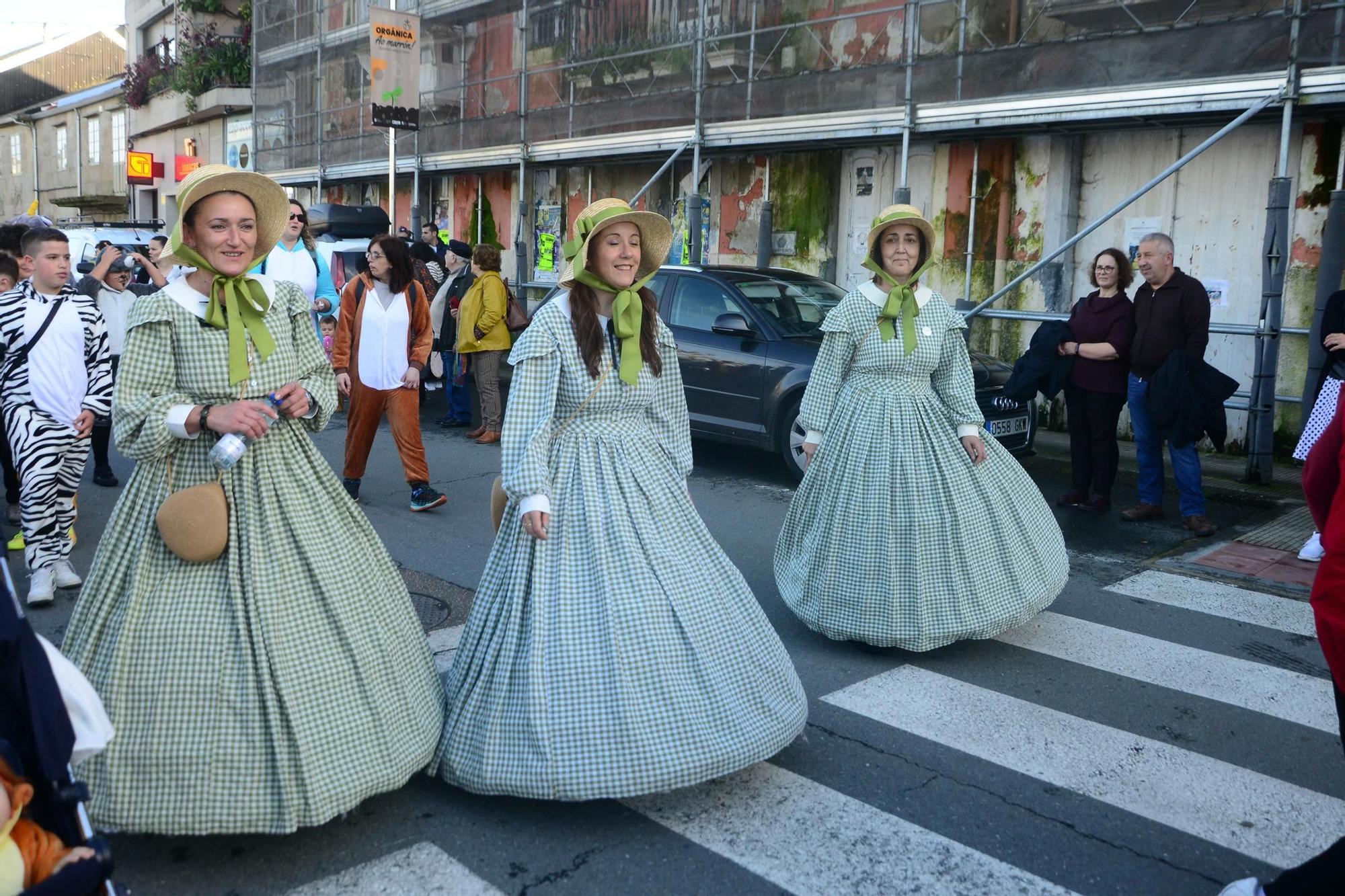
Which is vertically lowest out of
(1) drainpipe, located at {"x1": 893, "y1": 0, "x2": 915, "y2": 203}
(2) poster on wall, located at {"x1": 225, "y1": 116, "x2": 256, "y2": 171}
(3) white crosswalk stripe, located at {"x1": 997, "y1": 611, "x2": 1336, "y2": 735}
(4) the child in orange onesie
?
(3) white crosswalk stripe, located at {"x1": 997, "y1": 611, "x2": 1336, "y2": 735}

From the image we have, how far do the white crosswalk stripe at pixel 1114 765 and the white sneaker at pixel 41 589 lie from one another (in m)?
3.90

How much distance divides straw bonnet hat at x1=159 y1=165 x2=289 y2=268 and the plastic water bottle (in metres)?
0.58

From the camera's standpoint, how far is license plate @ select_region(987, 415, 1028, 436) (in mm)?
9094

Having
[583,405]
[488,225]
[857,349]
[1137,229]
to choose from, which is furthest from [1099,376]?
[488,225]

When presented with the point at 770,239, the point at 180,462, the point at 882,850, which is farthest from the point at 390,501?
the point at 770,239

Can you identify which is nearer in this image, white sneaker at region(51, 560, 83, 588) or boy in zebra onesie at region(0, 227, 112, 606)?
boy in zebra onesie at region(0, 227, 112, 606)

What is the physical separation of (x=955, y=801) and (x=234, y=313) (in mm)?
2728

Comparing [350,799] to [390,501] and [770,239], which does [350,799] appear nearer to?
Result: [390,501]

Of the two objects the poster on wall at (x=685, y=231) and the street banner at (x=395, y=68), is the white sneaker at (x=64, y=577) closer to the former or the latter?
the poster on wall at (x=685, y=231)

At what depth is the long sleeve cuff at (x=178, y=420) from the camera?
352 cm

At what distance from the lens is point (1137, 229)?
A: 11508 mm

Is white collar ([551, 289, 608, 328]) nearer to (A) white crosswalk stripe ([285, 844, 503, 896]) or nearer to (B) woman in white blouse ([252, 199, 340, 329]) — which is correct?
(A) white crosswalk stripe ([285, 844, 503, 896])

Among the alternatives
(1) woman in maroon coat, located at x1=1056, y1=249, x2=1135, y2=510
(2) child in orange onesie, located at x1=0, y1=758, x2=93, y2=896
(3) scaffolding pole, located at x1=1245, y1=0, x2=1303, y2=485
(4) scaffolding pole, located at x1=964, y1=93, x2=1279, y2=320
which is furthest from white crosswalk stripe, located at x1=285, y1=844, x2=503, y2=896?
(4) scaffolding pole, located at x1=964, y1=93, x2=1279, y2=320

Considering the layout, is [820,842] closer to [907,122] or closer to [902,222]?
[902,222]
